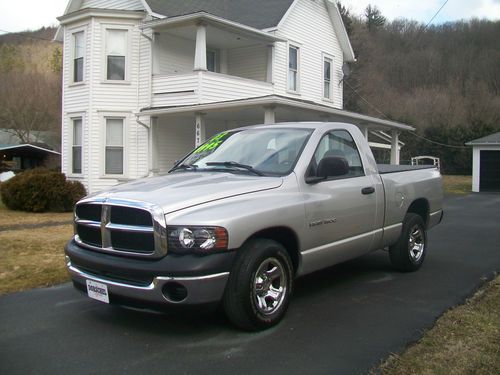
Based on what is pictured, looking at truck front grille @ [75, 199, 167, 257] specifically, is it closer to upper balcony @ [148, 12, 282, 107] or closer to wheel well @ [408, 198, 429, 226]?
wheel well @ [408, 198, 429, 226]

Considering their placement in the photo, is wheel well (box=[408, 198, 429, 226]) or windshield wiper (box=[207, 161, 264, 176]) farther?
wheel well (box=[408, 198, 429, 226])

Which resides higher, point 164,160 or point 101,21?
point 101,21

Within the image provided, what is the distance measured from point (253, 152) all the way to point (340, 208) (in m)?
1.09

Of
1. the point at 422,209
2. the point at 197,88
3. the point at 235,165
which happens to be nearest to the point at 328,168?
the point at 235,165

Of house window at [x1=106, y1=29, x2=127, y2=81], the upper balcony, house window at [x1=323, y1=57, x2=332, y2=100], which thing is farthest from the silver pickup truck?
house window at [x1=323, y1=57, x2=332, y2=100]

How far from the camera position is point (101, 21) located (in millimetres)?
17422

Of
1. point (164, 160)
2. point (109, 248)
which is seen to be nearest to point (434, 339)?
point (109, 248)

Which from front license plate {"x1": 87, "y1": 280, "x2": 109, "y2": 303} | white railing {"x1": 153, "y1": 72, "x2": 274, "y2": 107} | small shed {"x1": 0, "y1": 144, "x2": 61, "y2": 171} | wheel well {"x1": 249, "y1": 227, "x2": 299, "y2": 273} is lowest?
front license plate {"x1": 87, "y1": 280, "x2": 109, "y2": 303}

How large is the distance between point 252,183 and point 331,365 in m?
1.73

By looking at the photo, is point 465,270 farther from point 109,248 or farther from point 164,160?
point 164,160

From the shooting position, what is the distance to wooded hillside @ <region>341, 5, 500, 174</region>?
46969 mm

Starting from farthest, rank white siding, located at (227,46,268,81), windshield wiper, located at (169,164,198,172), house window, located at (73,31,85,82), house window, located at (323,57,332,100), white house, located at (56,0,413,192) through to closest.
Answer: house window, located at (323,57,332,100)
white siding, located at (227,46,268,81)
house window, located at (73,31,85,82)
white house, located at (56,0,413,192)
windshield wiper, located at (169,164,198,172)

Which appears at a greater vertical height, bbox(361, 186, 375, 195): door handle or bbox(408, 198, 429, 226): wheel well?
bbox(361, 186, 375, 195): door handle

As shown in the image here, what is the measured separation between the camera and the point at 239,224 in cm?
433
